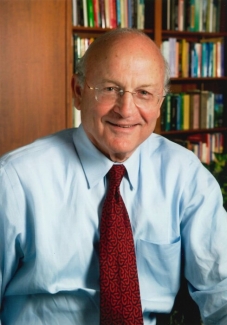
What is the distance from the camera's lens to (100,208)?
4.03 feet

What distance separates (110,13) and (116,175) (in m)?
2.35

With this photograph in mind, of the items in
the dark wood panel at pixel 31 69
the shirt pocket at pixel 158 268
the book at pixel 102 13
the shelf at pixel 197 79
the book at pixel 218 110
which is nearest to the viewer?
the shirt pocket at pixel 158 268

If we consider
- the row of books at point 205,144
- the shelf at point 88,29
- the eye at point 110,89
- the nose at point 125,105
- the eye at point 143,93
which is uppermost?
the shelf at point 88,29

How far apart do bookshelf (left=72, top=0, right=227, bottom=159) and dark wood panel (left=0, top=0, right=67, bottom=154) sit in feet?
1.81

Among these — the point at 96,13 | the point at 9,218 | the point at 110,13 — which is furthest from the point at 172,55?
the point at 9,218

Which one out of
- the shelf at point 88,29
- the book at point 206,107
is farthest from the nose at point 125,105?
the book at point 206,107

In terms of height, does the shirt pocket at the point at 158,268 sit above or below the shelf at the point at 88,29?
below

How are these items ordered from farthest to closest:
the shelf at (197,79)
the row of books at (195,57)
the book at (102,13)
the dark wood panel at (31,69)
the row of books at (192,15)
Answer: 1. the shelf at (197,79)
2. the row of books at (195,57)
3. the row of books at (192,15)
4. the book at (102,13)
5. the dark wood panel at (31,69)

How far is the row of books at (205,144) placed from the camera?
4.08 meters

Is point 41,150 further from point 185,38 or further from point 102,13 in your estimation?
point 185,38

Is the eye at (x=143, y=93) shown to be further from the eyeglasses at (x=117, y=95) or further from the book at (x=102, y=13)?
the book at (x=102, y=13)

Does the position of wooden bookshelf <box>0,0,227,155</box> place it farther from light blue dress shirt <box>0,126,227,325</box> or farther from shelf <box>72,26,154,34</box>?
light blue dress shirt <box>0,126,227,325</box>

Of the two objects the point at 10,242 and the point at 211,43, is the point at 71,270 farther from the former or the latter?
the point at 211,43

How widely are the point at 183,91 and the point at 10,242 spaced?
323 centimetres
